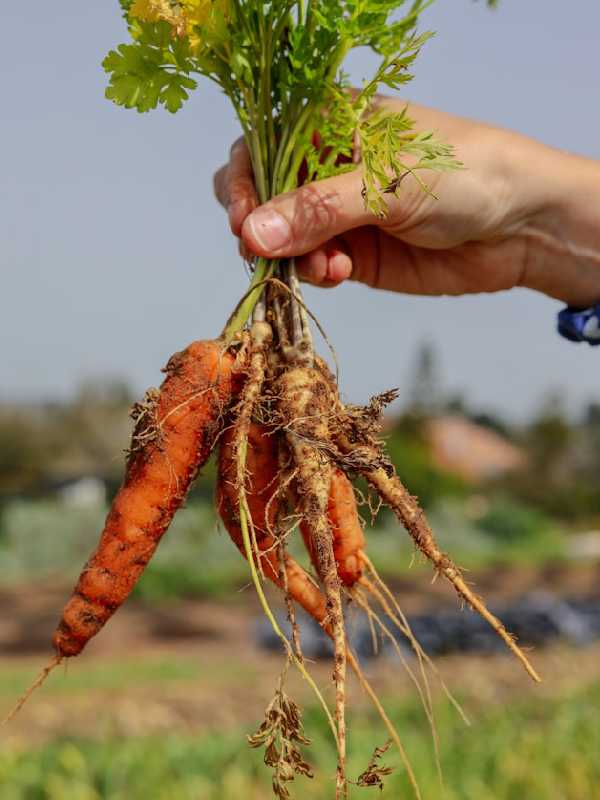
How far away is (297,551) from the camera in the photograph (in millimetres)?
16062

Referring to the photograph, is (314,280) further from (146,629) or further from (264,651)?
(146,629)

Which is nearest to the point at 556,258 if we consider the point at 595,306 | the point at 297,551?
the point at 595,306

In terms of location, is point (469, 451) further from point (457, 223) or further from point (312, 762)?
point (457, 223)

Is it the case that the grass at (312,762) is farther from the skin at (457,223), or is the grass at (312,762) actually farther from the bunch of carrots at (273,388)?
the skin at (457,223)

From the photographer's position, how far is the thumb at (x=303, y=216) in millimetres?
2377

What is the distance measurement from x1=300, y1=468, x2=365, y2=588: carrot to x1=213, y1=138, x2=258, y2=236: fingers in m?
0.81

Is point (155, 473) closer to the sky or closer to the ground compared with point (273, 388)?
closer to the ground

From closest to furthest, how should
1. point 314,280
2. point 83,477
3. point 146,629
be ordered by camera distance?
point 314,280 → point 146,629 → point 83,477

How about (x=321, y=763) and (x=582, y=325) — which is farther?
(x=321, y=763)

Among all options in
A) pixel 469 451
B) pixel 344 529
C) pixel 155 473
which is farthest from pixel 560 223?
pixel 469 451

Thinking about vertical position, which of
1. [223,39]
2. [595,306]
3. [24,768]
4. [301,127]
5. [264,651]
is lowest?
[264,651]

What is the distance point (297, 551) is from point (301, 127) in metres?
14.1

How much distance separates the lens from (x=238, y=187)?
2695 millimetres

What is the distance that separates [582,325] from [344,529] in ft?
3.98
